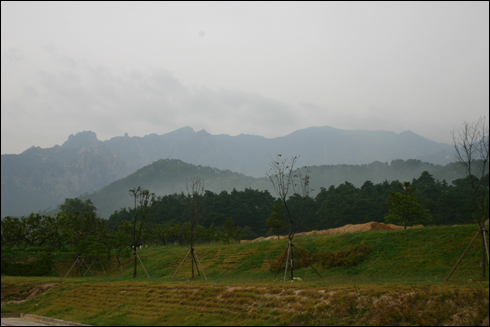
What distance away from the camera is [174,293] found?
12258mm

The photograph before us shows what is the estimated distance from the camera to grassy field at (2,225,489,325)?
757cm

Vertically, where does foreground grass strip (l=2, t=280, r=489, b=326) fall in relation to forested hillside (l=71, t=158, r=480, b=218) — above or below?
below

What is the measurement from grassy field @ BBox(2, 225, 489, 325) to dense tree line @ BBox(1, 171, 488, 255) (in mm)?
9874

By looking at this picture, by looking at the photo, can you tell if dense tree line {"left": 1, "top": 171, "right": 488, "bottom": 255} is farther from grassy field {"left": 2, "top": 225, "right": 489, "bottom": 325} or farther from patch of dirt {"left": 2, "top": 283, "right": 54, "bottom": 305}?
grassy field {"left": 2, "top": 225, "right": 489, "bottom": 325}

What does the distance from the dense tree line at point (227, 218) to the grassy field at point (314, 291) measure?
987 centimetres

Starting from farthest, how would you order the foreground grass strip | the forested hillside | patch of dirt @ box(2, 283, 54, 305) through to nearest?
the forested hillside
patch of dirt @ box(2, 283, 54, 305)
the foreground grass strip

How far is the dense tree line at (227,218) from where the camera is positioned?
28.1m

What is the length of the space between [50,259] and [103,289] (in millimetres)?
13595

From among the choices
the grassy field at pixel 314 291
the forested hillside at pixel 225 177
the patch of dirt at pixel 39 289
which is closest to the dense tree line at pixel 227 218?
the patch of dirt at pixel 39 289

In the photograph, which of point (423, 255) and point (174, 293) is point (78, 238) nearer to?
point (174, 293)

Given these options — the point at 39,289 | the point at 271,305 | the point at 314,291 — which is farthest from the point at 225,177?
the point at 314,291

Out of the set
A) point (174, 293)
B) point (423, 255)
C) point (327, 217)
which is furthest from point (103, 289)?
point (327, 217)

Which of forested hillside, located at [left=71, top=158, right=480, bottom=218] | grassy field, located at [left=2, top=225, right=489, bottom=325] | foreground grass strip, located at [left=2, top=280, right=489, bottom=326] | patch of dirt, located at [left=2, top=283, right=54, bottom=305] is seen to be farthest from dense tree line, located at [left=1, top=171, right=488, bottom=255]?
forested hillside, located at [left=71, top=158, right=480, bottom=218]

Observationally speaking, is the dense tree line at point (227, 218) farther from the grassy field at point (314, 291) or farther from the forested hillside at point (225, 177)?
the forested hillside at point (225, 177)
